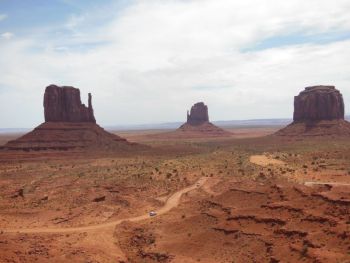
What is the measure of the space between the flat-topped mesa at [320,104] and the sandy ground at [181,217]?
243 ft

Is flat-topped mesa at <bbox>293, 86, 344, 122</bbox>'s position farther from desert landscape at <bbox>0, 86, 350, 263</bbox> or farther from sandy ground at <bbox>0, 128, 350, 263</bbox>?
sandy ground at <bbox>0, 128, 350, 263</bbox>

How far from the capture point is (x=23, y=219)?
41562mm

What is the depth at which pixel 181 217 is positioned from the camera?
37781mm

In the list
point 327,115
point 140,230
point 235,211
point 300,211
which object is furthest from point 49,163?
point 327,115

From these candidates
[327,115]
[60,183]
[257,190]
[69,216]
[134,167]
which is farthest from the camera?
[327,115]

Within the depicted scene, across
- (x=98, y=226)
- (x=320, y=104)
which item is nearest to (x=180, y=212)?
(x=98, y=226)

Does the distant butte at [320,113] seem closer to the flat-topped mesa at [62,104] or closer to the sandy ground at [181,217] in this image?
the flat-topped mesa at [62,104]

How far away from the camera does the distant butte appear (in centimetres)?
12695

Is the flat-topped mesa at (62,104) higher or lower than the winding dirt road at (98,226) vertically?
higher

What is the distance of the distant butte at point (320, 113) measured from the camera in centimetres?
12695

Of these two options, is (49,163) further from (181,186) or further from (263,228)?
(263,228)

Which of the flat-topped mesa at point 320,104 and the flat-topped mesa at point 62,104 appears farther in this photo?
the flat-topped mesa at point 320,104

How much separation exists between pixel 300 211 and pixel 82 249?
16570 millimetres

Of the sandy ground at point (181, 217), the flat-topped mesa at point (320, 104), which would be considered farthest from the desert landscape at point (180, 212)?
the flat-topped mesa at point (320, 104)
